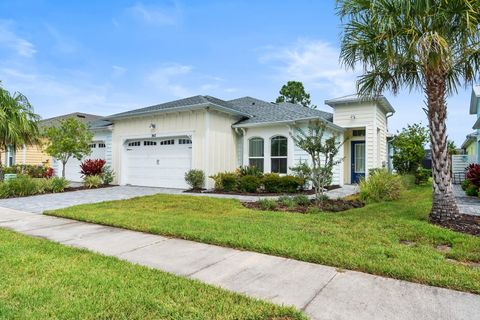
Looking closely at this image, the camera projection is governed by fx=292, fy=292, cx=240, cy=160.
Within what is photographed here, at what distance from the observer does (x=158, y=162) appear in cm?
1532

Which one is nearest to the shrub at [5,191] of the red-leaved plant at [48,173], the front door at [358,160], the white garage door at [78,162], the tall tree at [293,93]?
the white garage door at [78,162]

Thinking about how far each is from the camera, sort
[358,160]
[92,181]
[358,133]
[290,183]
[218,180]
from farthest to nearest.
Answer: [358,160] → [358,133] → [92,181] → [218,180] → [290,183]

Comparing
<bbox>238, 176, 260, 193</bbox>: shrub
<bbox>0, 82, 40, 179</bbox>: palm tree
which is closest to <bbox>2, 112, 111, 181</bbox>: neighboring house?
<bbox>0, 82, 40, 179</bbox>: palm tree

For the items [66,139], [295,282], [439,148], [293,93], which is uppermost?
[293,93]

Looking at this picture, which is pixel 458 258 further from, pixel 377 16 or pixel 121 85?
pixel 121 85

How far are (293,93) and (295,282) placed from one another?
32549 mm

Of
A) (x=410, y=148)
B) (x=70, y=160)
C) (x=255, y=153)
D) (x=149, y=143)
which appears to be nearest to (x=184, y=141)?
(x=149, y=143)

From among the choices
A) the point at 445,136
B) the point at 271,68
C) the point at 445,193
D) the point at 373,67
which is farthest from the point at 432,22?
the point at 271,68

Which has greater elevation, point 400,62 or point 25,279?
point 400,62

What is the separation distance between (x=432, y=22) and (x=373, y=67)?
1473 millimetres

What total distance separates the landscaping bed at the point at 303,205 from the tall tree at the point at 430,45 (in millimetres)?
2522

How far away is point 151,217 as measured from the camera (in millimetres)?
6984

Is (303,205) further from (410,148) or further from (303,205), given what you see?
(410,148)

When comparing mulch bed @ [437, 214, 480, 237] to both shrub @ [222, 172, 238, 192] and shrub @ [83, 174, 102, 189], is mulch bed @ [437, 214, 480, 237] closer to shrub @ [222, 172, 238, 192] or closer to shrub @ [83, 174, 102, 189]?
shrub @ [222, 172, 238, 192]
